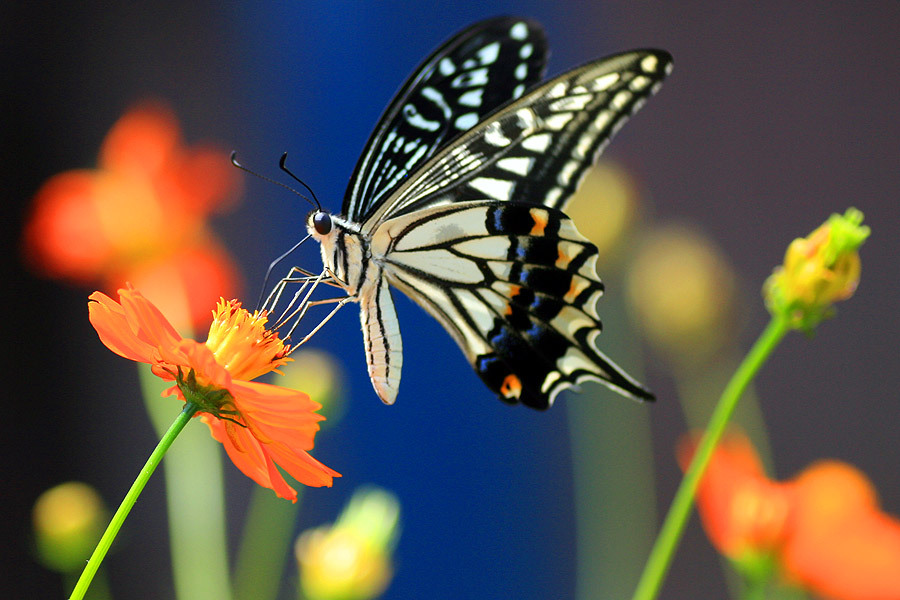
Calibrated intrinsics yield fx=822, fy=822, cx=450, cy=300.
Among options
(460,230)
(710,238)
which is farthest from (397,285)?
(710,238)

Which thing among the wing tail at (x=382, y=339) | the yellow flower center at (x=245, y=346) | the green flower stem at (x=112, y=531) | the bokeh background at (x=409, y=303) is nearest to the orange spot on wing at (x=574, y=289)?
the wing tail at (x=382, y=339)

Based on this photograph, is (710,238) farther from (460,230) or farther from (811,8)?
(460,230)

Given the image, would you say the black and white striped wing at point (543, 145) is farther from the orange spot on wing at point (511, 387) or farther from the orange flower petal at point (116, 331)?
the orange flower petal at point (116, 331)

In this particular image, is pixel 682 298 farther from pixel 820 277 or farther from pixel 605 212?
pixel 820 277

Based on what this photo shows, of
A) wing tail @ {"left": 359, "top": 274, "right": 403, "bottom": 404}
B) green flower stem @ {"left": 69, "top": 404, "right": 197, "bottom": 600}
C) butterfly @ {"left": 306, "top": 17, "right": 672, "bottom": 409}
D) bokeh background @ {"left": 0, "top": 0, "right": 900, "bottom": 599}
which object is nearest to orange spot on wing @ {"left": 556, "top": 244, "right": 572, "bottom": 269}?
butterfly @ {"left": 306, "top": 17, "right": 672, "bottom": 409}

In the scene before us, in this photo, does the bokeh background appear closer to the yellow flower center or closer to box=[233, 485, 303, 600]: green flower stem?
box=[233, 485, 303, 600]: green flower stem

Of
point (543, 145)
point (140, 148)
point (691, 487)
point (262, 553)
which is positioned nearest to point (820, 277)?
point (691, 487)
